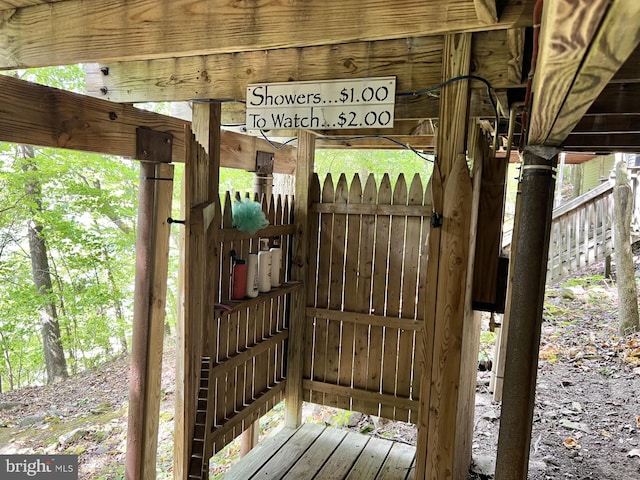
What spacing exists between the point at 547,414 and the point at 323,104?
14.1 ft

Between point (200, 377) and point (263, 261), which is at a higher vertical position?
point (263, 261)

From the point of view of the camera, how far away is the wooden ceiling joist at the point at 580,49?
44 cm

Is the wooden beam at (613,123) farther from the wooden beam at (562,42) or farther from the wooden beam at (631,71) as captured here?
the wooden beam at (562,42)

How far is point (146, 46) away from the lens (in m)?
2.00

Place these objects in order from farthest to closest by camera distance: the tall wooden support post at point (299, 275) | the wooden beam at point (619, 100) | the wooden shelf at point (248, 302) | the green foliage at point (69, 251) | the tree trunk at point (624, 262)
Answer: the green foliage at point (69, 251), the tree trunk at point (624, 262), the tall wooden support post at point (299, 275), the wooden shelf at point (248, 302), the wooden beam at point (619, 100)

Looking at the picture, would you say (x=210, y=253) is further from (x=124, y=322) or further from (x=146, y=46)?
(x=124, y=322)

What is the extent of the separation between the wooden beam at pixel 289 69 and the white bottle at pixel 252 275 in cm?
107

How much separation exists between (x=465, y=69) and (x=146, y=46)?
4.97 ft

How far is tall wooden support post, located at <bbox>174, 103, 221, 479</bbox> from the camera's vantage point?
2168 millimetres

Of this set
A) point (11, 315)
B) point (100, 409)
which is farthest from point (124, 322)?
point (100, 409)

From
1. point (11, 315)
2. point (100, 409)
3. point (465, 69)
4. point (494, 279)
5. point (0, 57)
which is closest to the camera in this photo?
point (465, 69)

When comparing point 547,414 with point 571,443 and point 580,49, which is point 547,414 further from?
point 580,49

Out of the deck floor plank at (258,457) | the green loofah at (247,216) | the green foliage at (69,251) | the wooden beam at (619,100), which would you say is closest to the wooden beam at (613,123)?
the wooden beam at (619,100)

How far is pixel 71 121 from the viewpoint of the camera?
7.38 ft
